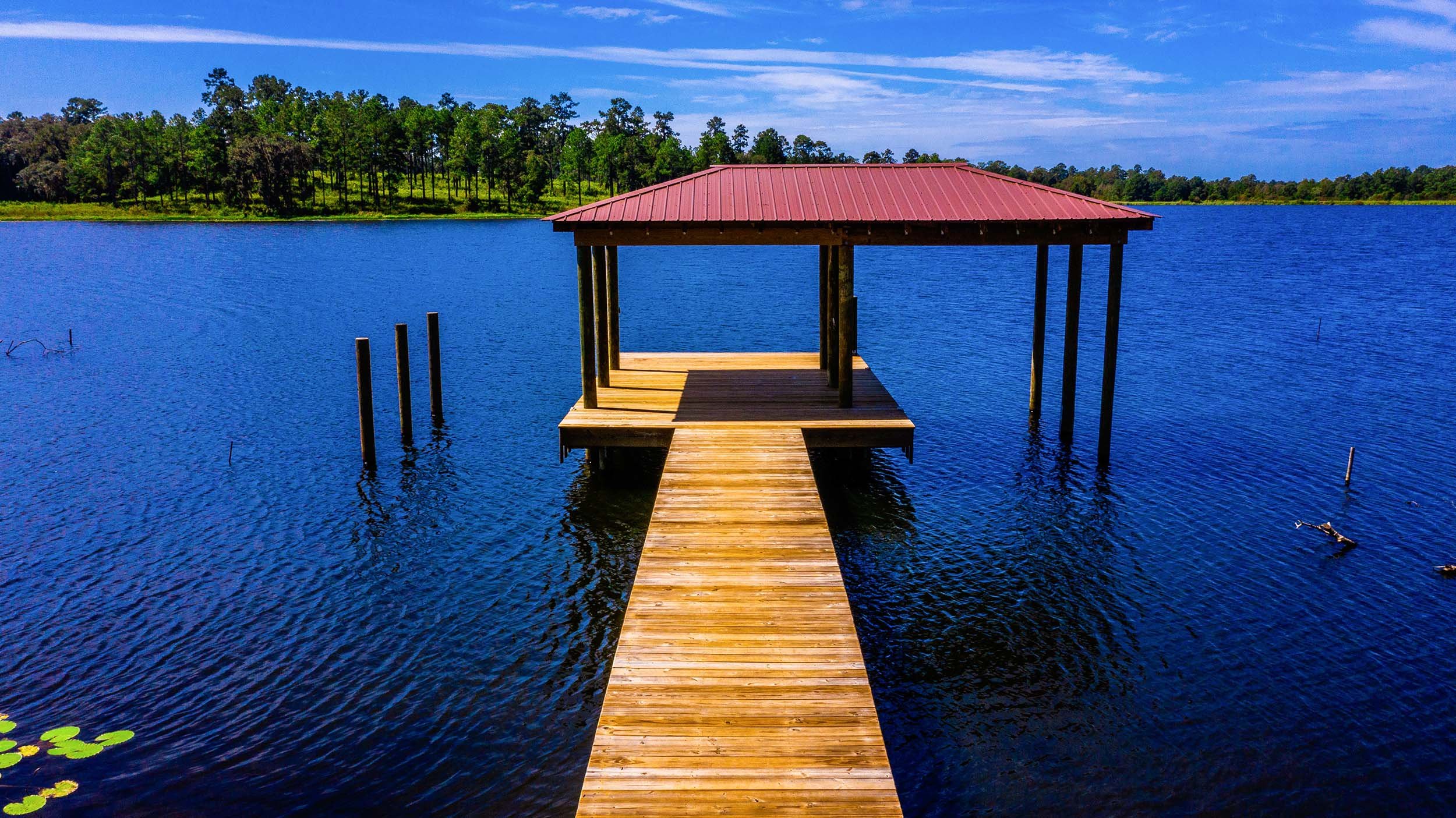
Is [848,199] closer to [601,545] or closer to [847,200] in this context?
[847,200]

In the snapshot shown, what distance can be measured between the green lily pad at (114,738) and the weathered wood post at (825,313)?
54.7 feet

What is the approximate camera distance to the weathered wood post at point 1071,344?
22047 mm

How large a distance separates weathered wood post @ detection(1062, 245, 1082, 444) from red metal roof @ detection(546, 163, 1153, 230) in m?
1.77

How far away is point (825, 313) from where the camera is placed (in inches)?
990

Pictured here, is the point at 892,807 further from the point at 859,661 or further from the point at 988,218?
the point at 988,218

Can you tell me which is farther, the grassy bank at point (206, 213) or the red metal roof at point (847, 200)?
the grassy bank at point (206, 213)

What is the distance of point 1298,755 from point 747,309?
3974 centimetres

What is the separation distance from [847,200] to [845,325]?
9.61 feet

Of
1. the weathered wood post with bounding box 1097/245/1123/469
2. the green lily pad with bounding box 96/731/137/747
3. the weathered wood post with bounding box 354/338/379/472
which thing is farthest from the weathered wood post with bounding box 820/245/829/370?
the green lily pad with bounding box 96/731/137/747

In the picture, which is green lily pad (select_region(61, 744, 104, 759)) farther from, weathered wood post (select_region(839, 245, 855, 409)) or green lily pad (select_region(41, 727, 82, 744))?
weathered wood post (select_region(839, 245, 855, 409))

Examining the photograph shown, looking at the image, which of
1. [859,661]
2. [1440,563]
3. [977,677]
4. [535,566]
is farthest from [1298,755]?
[535,566]

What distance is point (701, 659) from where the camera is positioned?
9672mm

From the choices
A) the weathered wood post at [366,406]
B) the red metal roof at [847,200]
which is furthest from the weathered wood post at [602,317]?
the weathered wood post at [366,406]

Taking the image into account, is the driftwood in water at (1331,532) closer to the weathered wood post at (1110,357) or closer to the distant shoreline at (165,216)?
the weathered wood post at (1110,357)
